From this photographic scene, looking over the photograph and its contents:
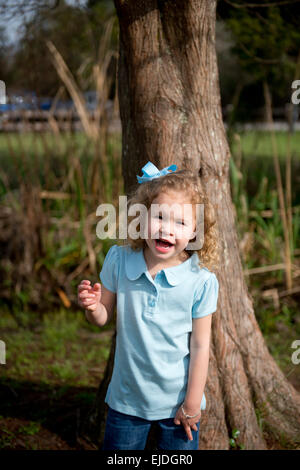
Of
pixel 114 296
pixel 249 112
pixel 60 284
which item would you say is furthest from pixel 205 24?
pixel 249 112

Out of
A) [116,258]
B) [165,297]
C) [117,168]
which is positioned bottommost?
[165,297]

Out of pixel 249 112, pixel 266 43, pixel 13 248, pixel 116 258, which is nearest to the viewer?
pixel 116 258

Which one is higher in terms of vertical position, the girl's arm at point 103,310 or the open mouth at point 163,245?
the open mouth at point 163,245

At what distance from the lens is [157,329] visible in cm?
163

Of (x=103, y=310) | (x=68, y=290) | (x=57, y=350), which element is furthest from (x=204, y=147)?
(x=68, y=290)

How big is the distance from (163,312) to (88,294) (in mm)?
261

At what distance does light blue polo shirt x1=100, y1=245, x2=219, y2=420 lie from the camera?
5.35 feet

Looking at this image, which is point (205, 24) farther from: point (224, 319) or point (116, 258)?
point (224, 319)

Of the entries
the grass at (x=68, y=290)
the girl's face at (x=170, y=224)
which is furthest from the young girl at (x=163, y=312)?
the grass at (x=68, y=290)

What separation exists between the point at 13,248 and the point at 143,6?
279cm

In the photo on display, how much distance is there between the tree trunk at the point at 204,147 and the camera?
1882mm

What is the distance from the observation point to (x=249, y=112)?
5660 millimetres

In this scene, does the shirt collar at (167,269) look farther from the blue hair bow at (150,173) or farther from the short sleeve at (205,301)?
the blue hair bow at (150,173)

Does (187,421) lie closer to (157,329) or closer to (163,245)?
(157,329)
